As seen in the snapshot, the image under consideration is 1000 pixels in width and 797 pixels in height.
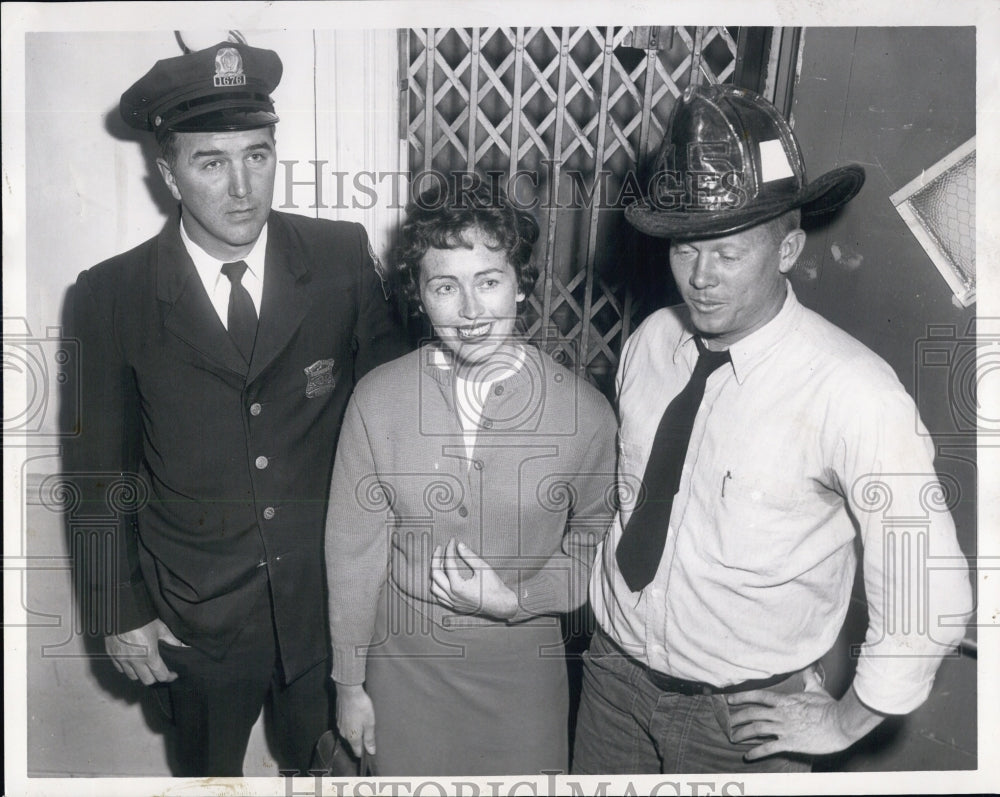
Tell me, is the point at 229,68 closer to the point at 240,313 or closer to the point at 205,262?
the point at 205,262

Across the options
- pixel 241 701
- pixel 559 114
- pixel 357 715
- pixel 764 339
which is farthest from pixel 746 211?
pixel 241 701

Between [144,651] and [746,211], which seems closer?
[746,211]

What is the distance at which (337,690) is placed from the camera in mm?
1947

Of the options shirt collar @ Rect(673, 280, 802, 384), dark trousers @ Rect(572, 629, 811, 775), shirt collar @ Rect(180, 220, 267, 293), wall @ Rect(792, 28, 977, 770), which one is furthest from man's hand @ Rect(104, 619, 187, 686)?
wall @ Rect(792, 28, 977, 770)

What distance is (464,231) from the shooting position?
175cm

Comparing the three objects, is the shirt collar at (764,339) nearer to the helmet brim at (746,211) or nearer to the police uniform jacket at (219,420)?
the helmet brim at (746,211)

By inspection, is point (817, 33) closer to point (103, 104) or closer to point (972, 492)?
point (972, 492)

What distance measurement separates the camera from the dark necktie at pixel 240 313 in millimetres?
1945

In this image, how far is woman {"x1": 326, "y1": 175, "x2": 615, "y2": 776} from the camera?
1.84 metres

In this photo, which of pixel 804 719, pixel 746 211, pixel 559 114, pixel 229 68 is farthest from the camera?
pixel 559 114

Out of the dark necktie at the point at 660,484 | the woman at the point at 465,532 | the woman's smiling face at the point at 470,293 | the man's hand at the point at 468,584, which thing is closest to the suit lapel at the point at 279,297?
the woman at the point at 465,532

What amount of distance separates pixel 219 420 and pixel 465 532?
23.8 inches

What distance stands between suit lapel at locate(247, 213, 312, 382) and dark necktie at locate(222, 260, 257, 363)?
2 cm

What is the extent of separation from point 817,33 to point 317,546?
5.34 feet
